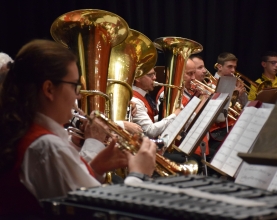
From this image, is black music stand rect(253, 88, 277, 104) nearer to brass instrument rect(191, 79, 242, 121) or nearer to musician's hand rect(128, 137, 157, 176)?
musician's hand rect(128, 137, 157, 176)

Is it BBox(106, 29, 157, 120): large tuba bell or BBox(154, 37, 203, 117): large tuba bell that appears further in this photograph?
BBox(154, 37, 203, 117): large tuba bell

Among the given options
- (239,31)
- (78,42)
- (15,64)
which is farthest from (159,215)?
(239,31)

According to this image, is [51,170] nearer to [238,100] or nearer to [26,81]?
[26,81]

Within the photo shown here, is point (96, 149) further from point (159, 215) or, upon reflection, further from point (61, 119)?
point (159, 215)

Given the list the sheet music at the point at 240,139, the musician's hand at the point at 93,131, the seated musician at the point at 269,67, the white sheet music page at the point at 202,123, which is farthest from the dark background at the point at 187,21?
the sheet music at the point at 240,139

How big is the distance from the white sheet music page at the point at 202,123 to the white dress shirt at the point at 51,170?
0.99m

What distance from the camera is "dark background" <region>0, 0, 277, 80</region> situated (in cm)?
524

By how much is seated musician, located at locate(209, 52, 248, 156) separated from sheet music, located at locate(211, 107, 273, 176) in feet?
6.43

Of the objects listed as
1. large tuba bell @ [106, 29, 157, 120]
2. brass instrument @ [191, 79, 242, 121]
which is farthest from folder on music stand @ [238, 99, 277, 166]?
brass instrument @ [191, 79, 242, 121]

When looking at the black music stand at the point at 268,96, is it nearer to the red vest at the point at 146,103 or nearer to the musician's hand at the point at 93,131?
the musician's hand at the point at 93,131

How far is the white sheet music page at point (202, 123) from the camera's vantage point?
236 cm

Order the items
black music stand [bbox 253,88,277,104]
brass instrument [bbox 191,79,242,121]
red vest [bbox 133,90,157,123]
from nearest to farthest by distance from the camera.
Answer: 1. black music stand [bbox 253,88,277,104]
2. brass instrument [bbox 191,79,242,121]
3. red vest [bbox 133,90,157,123]

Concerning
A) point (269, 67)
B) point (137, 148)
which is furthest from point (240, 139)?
point (269, 67)

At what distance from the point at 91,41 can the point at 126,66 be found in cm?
62
